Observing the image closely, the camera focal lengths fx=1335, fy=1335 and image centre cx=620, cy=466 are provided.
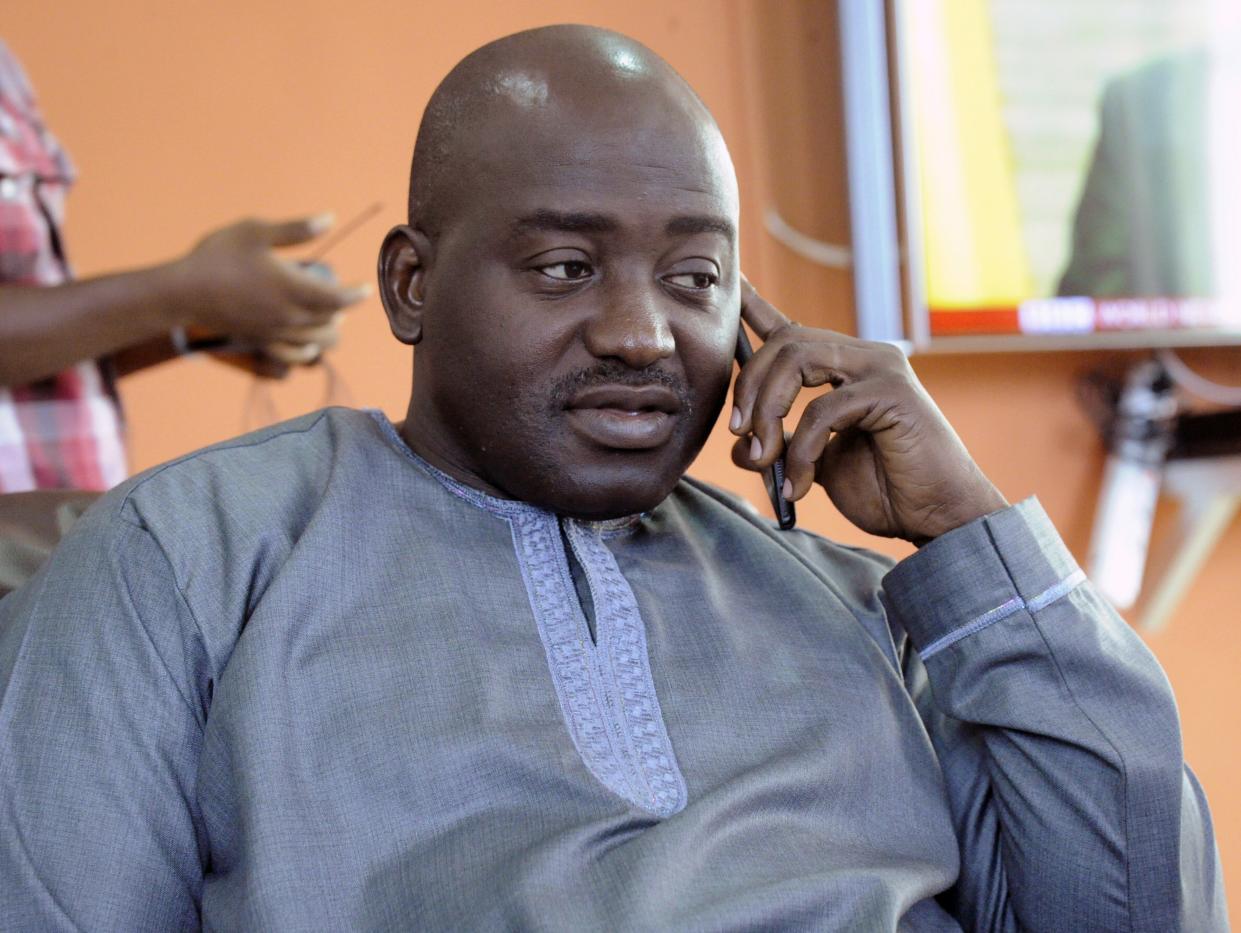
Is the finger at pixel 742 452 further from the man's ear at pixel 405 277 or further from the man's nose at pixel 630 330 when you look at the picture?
the man's ear at pixel 405 277

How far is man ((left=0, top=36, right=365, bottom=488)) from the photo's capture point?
170cm

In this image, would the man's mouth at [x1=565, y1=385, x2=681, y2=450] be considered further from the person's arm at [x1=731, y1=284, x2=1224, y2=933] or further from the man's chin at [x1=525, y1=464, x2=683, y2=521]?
the person's arm at [x1=731, y1=284, x2=1224, y2=933]

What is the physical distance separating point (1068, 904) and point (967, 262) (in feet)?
5.90

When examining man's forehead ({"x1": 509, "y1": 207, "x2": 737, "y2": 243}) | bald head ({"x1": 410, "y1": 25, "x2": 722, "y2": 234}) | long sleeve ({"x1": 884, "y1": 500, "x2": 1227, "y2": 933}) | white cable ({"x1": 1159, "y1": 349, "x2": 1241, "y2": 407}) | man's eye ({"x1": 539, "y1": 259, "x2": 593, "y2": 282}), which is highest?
bald head ({"x1": 410, "y1": 25, "x2": 722, "y2": 234})

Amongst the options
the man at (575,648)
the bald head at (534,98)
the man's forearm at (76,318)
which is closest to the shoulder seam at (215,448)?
the man at (575,648)

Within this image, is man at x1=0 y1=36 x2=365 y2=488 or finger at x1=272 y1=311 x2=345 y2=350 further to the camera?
finger at x1=272 y1=311 x2=345 y2=350

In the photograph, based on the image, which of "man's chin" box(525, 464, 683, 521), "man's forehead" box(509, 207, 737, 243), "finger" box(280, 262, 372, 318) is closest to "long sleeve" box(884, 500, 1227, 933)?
"man's chin" box(525, 464, 683, 521)

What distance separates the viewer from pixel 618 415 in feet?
3.92

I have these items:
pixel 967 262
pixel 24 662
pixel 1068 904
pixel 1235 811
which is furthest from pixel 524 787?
pixel 1235 811

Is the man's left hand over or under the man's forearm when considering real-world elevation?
under

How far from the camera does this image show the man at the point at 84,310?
1700mm

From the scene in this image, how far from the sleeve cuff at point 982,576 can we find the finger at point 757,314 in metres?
0.29

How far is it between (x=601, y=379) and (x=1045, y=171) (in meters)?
2.00

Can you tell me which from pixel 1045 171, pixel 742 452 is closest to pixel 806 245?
pixel 1045 171
